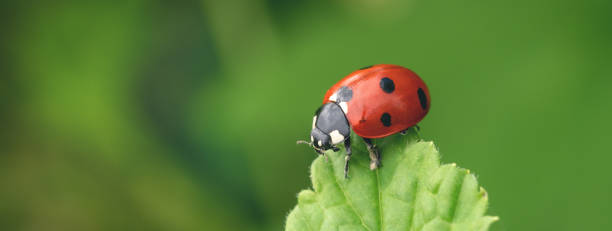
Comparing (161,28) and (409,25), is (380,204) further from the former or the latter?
(161,28)

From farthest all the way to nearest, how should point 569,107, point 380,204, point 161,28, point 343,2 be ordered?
point 161,28, point 343,2, point 569,107, point 380,204

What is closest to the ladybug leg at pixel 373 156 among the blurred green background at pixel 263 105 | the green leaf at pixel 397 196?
the green leaf at pixel 397 196

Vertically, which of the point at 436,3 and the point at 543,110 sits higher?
the point at 436,3

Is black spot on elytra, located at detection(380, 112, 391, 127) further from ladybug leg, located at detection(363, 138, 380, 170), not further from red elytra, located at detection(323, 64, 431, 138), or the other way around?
ladybug leg, located at detection(363, 138, 380, 170)

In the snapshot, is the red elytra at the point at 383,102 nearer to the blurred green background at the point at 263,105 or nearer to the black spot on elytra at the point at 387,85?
the black spot on elytra at the point at 387,85

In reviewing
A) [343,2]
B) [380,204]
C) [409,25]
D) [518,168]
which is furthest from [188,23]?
[380,204]

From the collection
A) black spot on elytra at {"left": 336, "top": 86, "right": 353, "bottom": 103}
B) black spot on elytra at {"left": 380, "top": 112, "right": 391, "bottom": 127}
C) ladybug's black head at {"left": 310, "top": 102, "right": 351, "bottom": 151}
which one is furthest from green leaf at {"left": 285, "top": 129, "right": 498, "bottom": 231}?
black spot on elytra at {"left": 336, "top": 86, "right": 353, "bottom": 103}
